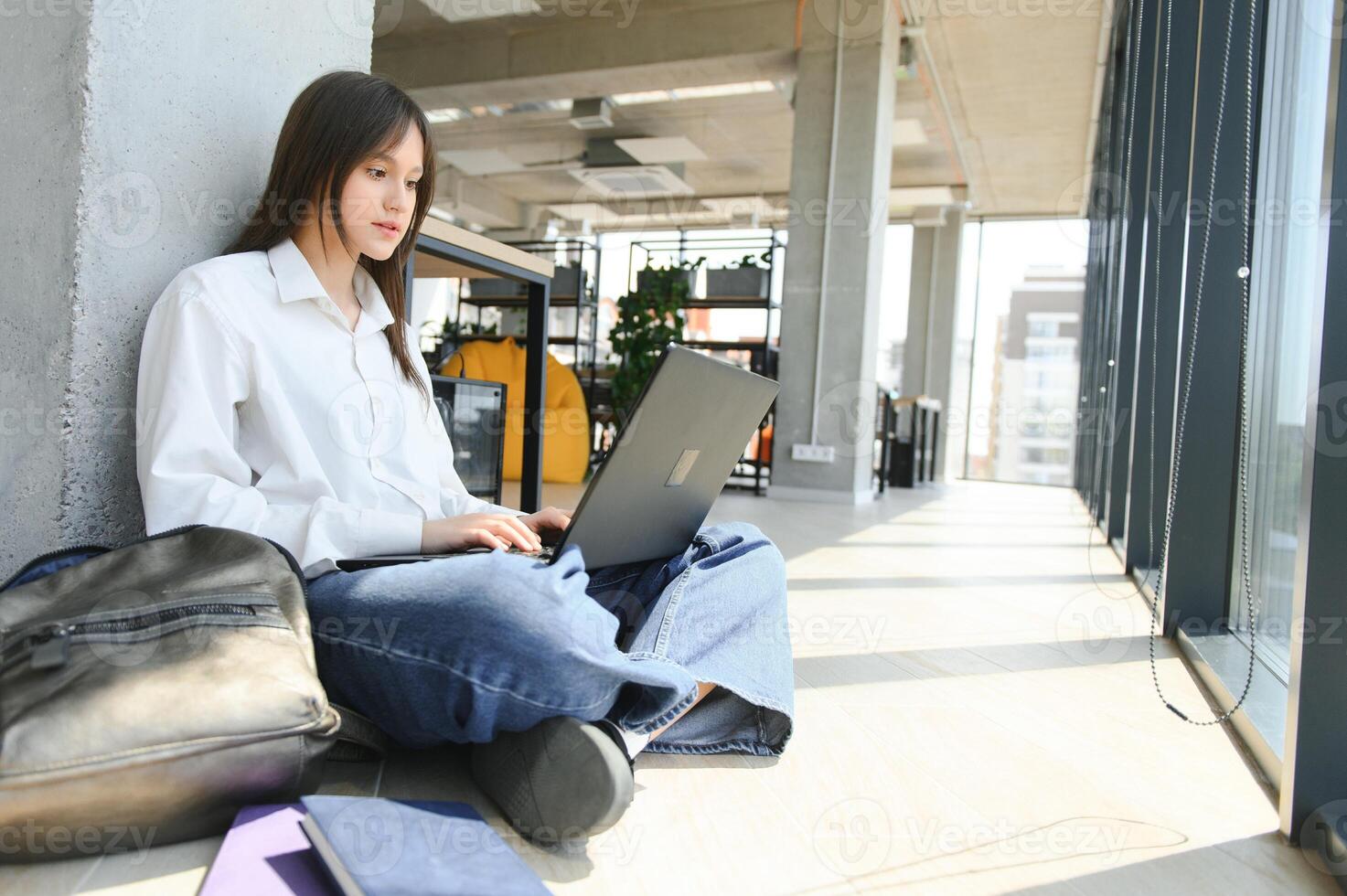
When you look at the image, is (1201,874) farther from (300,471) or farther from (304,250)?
(304,250)

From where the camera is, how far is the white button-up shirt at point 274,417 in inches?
38.8

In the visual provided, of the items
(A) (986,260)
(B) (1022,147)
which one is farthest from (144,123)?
(A) (986,260)

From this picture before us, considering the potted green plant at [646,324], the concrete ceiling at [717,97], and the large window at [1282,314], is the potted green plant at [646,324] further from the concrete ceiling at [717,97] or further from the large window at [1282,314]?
the large window at [1282,314]

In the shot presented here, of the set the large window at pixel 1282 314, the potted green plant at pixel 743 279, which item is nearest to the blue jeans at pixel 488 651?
the large window at pixel 1282 314

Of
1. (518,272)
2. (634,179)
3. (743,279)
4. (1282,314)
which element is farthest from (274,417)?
(634,179)

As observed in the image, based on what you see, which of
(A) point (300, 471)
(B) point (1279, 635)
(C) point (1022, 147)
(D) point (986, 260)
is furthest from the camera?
(D) point (986, 260)

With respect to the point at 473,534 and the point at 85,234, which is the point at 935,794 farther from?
the point at 85,234

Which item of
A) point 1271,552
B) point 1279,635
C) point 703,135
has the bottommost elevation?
point 1279,635

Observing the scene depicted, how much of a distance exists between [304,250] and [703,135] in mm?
7469

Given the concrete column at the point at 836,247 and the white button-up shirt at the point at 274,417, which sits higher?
the concrete column at the point at 836,247

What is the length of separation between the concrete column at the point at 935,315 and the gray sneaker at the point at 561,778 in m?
8.99

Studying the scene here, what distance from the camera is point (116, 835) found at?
2.65ft

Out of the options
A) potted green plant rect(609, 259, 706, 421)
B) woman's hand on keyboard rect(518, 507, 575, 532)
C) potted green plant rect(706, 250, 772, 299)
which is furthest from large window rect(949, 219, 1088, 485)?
woman's hand on keyboard rect(518, 507, 575, 532)

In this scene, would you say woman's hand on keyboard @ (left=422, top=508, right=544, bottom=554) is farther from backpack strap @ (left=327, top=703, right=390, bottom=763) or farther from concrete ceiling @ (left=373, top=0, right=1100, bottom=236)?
concrete ceiling @ (left=373, top=0, right=1100, bottom=236)
